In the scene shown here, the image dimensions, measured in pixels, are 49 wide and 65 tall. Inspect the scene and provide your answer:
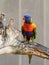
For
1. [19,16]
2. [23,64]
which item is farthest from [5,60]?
[19,16]

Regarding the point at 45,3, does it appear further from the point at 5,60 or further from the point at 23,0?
the point at 5,60

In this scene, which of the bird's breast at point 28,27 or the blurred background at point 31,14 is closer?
the bird's breast at point 28,27

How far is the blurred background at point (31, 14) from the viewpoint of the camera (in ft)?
4.18

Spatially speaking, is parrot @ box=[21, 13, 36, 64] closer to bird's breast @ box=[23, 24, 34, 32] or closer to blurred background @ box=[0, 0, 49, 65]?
bird's breast @ box=[23, 24, 34, 32]

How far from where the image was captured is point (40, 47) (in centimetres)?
96

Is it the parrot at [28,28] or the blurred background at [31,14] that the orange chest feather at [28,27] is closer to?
the parrot at [28,28]

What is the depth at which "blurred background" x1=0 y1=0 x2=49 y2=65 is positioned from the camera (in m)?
1.27

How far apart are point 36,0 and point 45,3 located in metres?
0.05

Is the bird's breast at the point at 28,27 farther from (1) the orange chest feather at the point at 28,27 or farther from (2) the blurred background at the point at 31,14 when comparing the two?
(2) the blurred background at the point at 31,14

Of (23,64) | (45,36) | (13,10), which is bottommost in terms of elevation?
(23,64)

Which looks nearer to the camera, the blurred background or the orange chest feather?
the orange chest feather

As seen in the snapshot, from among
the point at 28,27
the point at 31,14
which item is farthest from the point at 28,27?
the point at 31,14

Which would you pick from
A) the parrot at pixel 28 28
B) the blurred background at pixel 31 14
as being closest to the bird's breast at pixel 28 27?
the parrot at pixel 28 28

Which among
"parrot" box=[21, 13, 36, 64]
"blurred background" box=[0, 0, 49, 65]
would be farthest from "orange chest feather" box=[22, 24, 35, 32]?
"blurred background" box=[0, 0, 49, 65]
